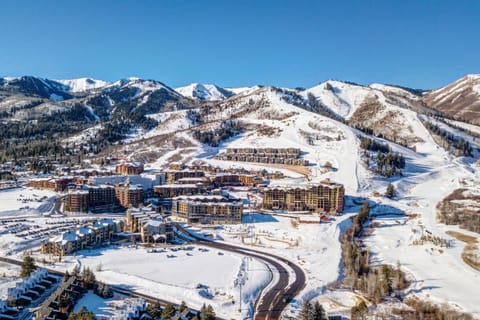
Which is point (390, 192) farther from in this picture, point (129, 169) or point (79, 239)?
point (129, 169)

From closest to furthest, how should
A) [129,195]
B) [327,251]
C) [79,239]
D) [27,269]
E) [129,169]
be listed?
[27,269] → [79,239] → [327,251] → [129,195] → [129,169]

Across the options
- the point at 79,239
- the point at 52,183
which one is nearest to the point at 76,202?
the point at 52,183

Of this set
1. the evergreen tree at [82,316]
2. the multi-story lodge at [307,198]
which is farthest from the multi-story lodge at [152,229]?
the evergreen tree at [82,316]

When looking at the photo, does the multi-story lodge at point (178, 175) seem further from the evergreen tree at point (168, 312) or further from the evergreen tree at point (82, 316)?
the evergreen tree at point (82, 316)

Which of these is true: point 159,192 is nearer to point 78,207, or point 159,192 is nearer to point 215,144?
point 78,207

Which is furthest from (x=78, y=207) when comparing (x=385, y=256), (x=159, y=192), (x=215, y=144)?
(x=215, y=144)

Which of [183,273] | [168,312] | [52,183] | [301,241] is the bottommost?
[168,312]

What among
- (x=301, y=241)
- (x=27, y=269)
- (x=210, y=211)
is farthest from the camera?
(x=210, y=211)

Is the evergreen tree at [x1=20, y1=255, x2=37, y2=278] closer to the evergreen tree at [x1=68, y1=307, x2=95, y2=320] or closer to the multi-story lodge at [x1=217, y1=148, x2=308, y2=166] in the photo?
the evergreen tree at [x1=68, y1=307, x2=95, y2=320]
